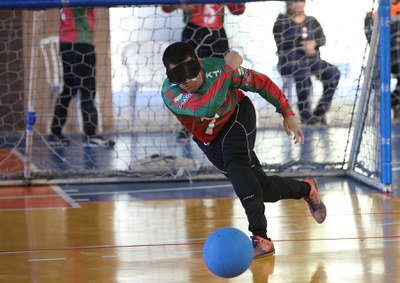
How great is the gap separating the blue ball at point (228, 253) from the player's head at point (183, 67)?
85 cm

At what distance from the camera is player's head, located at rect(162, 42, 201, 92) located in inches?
Answer: 160

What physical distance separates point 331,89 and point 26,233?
5.02 m

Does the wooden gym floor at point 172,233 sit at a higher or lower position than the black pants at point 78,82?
lower

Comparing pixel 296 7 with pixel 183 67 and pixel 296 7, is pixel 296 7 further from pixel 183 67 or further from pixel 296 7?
pixel 183 67

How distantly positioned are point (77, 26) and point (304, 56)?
8.75 ft

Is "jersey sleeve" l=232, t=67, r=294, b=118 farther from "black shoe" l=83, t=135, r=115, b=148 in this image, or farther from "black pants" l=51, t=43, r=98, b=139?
"black shoe" l=83, t=135, r=115, b=148

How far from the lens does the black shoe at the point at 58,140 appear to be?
874 centimetres

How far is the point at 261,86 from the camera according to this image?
173 inches

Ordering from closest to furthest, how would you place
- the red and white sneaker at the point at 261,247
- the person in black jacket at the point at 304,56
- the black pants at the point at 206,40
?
1. the red and white sneaker at the point at 261,247
2. the black pants at the point at 206,40
3. the person in black jacket at the point at 304,56

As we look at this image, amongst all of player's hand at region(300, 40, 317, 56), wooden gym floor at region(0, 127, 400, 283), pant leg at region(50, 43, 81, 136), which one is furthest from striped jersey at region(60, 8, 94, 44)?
player's hand at region(300, 40, 317, 56)

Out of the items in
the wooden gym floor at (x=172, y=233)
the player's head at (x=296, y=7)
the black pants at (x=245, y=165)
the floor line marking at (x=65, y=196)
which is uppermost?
the player's head at (x=296, y=7)

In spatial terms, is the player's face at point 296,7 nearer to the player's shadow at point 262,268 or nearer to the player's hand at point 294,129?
the player's hand at point 294,129

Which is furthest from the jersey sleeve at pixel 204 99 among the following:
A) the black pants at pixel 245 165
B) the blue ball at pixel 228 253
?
the blue ball at pixel 228 253

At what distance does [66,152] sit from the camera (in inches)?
333
